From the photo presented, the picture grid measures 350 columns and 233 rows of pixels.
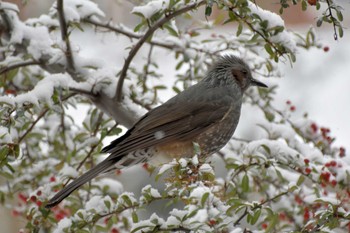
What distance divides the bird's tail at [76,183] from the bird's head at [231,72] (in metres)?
1.23

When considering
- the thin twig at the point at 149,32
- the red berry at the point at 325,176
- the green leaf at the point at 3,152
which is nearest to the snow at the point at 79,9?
the thin twig at the point at 149,32

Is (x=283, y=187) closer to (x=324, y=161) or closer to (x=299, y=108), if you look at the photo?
(x=324, y=161)

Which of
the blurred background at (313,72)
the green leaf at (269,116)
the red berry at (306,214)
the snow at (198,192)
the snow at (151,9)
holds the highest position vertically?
the blurred background at (313,72)

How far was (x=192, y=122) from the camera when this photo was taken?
4500mm

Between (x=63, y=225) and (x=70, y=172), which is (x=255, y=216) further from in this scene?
(x=70, y=172)

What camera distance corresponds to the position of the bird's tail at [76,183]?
362 centimetres

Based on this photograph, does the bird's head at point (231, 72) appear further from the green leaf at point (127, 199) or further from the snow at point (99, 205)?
the green leaf at point (127, 199)

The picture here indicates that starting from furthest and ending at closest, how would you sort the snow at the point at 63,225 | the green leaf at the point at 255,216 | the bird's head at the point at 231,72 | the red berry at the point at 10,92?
the bird's head at the point at 231,72 → the red berry at the point at 10,92 → the snow at the point at 63,225 → the green leaf at the point at 255,216

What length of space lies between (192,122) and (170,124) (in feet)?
0.52

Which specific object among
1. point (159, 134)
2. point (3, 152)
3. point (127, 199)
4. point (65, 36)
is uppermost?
point (65, 36)

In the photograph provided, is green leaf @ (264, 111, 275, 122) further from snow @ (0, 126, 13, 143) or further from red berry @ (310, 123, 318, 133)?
snow @ (0, 126, 13, 143)

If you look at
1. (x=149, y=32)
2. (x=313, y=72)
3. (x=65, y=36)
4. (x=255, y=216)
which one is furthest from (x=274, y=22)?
(x=313, y=72)

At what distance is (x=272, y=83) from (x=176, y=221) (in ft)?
6.71

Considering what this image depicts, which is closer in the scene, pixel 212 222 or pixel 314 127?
pixel 212 222
